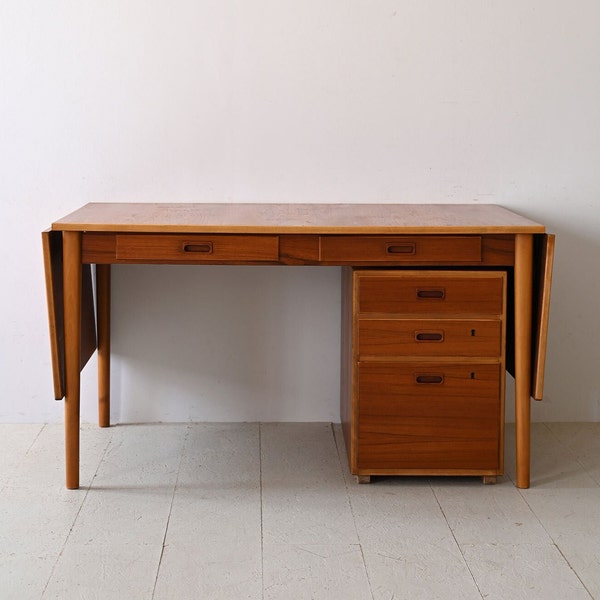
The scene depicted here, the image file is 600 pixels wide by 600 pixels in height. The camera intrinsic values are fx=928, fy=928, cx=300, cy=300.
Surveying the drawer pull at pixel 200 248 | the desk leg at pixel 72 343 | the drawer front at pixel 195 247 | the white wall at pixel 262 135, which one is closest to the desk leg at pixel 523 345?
the white wall at pixel 262 135

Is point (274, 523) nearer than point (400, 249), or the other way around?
A: point (274, 523)

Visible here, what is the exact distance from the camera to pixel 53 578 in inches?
88.8

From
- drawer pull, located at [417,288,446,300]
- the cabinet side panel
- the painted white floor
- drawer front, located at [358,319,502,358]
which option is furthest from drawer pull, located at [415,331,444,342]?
the painted white floor

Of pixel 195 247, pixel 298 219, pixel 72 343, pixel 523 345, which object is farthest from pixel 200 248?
pixel 523 345

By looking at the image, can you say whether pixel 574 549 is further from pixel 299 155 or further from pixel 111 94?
pixel 111 94

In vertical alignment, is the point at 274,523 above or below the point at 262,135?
below

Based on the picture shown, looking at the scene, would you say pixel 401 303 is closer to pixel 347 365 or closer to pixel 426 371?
pixel 426 371

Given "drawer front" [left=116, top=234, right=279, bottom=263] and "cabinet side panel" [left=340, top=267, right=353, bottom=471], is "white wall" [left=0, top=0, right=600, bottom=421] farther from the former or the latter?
"drawer front" [left=116, top=234, right=279, bottom=263]

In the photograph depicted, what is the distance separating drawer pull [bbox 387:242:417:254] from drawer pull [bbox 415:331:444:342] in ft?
0.81

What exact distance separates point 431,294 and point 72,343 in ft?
3.54

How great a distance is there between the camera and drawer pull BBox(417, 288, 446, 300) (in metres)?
2.76

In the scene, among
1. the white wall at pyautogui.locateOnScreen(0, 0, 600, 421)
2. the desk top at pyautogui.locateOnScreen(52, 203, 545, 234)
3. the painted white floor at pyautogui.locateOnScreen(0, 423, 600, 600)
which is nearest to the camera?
the painted white floor at pyautogui.locateOnScreen(0, 423, 600, 600)

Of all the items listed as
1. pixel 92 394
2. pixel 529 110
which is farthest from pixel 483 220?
pixel 92 394

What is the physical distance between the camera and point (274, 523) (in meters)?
2.57
